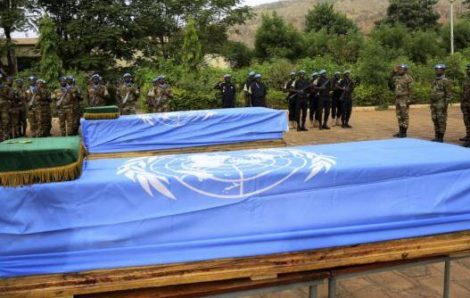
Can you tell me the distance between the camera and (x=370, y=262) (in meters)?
3.00

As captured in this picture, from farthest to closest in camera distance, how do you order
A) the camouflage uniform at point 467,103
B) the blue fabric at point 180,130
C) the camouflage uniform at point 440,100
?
the camouflage uniform at point 440,100, the camouflage uniform at point 467,103, the blue fabric at point 180,130

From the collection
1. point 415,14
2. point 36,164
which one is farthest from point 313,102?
point 415,14

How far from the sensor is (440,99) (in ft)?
33.7

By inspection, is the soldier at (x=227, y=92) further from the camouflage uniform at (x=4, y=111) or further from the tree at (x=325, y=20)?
the tree at (x=325, y=20)

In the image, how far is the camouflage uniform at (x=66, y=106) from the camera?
12547mm

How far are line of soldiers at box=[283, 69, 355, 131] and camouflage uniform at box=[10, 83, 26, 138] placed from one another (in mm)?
7089

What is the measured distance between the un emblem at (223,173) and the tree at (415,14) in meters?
40.9

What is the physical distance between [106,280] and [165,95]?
1018 centimetres

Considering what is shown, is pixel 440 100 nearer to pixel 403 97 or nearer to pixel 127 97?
pixel 403 97

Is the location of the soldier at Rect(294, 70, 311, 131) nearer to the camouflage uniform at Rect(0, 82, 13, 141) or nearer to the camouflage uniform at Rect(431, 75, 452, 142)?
the camouflage uniform at Rect(431, 75, 452, 142)

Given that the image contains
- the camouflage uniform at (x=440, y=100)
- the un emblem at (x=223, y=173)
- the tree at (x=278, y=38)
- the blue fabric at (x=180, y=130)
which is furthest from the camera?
the tree at (x=278, y=38)

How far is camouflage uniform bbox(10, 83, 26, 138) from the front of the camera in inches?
503

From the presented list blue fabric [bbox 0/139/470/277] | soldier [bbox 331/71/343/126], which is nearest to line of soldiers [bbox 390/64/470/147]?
soldier [bbox 331/71/343/126]

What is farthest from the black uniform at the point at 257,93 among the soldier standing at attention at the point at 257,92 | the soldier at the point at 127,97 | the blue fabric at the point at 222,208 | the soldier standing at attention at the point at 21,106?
the blue fabric at the point at 222,208
